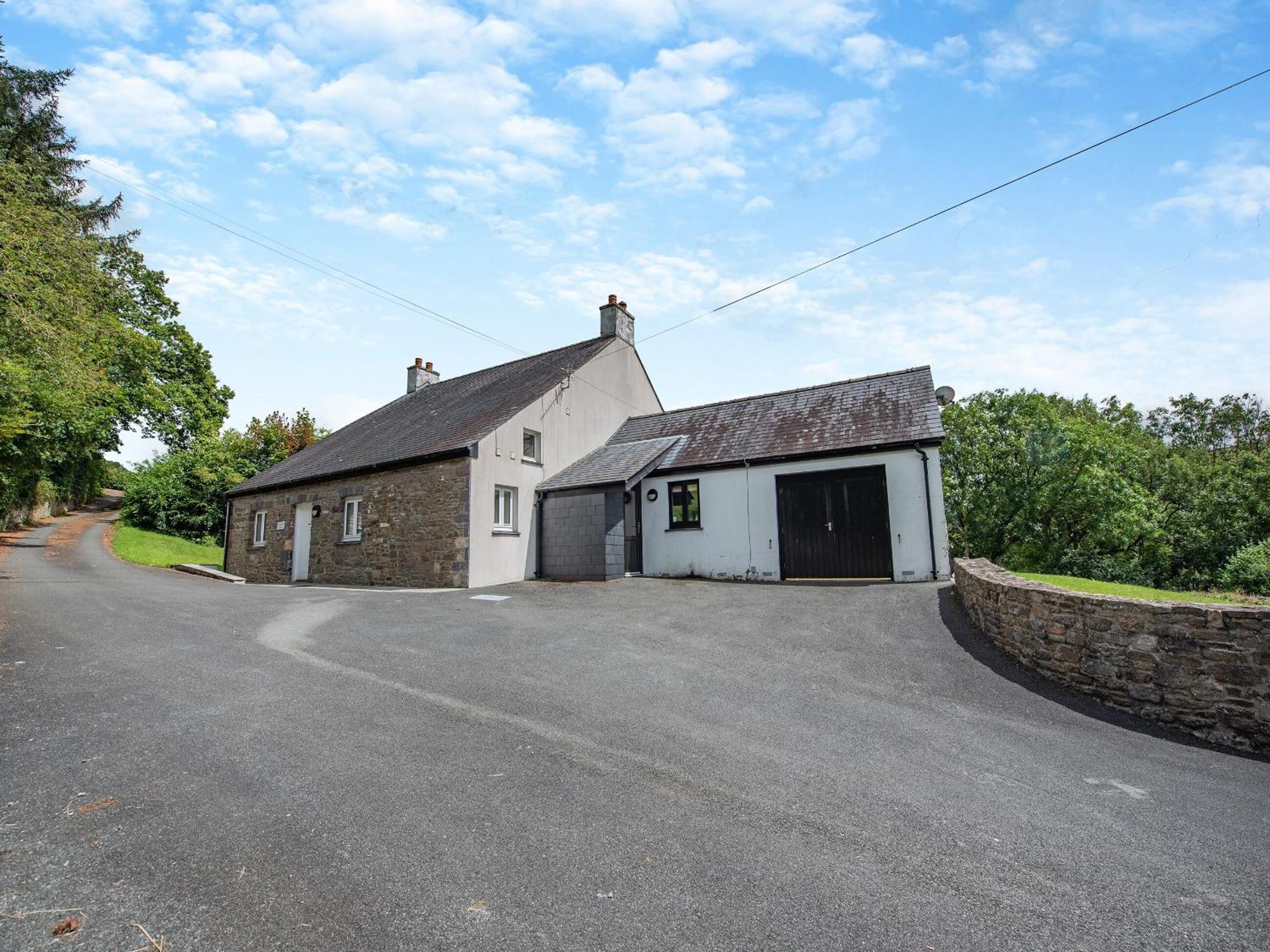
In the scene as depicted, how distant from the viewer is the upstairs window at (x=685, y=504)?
56.5ft

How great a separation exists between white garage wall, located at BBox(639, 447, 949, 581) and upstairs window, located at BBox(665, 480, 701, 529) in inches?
4.9

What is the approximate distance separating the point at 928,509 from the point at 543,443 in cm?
1016

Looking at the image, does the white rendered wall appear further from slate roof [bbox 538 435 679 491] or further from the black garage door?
the black garage door

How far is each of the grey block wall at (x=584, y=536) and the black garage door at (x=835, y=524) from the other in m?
4.18

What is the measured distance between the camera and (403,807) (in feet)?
12.4

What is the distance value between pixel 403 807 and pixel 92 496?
50.1 meters

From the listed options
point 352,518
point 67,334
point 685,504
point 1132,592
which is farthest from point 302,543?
point 1132,592

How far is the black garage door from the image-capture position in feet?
48.3

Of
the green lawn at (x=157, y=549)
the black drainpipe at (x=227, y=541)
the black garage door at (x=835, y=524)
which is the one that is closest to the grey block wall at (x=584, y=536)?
the black garage door at (x=835, y=524)

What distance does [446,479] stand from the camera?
15.6 metres

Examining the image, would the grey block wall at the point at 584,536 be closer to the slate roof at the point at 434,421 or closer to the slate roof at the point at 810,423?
the slate roof at the point at 810,423

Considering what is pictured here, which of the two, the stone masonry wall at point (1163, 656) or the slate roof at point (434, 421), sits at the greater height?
the slate roof at point (434, 421)

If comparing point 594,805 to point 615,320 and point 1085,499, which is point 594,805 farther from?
point 1085,499

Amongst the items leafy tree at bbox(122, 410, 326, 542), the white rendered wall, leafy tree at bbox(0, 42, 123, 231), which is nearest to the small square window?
the white rendered wall
